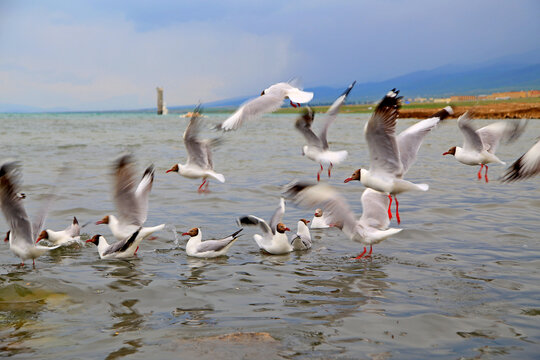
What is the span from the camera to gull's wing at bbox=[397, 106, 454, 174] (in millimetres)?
8031

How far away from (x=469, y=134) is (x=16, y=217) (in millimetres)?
7316

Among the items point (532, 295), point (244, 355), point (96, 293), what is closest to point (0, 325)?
point (96, 293)

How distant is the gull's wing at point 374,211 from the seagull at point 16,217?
389 cm

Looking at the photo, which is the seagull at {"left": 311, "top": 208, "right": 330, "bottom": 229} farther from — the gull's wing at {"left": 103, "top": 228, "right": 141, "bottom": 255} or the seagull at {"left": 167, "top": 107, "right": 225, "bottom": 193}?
the gull's wing at {"left": 103, "top": 228, "right": 141, "bottom": 255}

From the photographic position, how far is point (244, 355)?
4.11 meters

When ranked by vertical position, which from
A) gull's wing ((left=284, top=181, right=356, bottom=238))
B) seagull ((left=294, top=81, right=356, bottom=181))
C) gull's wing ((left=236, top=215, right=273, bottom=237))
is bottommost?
gull's wing ((left=236, top=215, right=273, bottom=237))

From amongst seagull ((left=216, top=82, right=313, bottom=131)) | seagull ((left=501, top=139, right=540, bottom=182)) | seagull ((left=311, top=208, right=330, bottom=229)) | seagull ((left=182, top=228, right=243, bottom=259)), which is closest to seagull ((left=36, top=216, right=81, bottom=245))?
seagull ((left=182, top=228, right=243, bottom=259))

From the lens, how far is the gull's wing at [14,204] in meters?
6.29

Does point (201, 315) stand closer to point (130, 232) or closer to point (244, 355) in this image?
point (244, 355)

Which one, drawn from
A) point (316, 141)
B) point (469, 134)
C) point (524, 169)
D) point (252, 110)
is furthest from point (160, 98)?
point (524, 169)

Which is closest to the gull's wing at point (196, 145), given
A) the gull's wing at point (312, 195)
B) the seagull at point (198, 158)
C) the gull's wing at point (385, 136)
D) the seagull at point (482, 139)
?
the seagull at point (198, 158)

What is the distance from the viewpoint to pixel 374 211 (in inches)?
291

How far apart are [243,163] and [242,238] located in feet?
30.2

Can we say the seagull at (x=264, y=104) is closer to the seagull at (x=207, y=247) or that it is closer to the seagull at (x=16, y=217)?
the seagull at (x=207, y=247)
